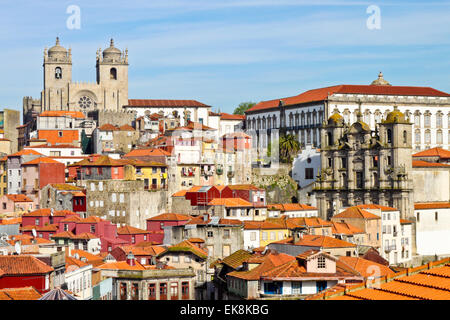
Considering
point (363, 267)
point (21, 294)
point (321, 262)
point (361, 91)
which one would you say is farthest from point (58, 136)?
point (21, 294)

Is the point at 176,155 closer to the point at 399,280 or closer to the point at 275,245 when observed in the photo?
the point at 275,245

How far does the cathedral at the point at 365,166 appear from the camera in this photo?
94.6 metres

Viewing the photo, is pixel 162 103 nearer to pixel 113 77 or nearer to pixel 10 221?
pixel 113 77

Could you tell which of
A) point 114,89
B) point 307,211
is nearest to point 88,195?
point 307,211

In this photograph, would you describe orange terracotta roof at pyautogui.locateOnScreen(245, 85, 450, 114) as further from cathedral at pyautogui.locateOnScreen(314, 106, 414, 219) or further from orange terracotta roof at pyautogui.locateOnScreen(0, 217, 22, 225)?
orange terracotta roof at pyautogui.locateOnScreen(0, 217, 22, 225)

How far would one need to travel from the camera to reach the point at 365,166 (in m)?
98.8

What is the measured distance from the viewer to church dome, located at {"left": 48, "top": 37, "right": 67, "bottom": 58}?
147m

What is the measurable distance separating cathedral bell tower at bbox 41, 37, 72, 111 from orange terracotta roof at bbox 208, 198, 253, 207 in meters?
69.4

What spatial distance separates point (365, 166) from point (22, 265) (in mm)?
63273

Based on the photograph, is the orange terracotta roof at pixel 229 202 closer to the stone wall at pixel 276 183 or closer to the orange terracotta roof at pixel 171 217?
the orange terracotta roof at pixel 171 217

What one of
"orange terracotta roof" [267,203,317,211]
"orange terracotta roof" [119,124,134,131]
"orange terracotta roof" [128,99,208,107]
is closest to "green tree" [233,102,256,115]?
"orange terracotta roof" [128,99,208,107]

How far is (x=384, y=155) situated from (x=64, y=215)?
3836 cm

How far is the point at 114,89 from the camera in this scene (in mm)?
146625

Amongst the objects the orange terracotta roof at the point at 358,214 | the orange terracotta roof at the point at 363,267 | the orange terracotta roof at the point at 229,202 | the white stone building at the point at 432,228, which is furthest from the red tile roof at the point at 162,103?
the orange terracotta roof at the point at 363,267
